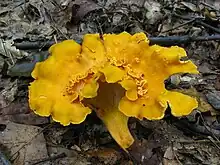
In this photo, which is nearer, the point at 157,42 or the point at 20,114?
the point at 20,114

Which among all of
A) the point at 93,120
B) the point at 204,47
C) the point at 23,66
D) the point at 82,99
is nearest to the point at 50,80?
the point at 82,99

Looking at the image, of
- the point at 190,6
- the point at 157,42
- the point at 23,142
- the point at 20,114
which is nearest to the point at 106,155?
the point at 23,142

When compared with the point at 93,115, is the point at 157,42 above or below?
above

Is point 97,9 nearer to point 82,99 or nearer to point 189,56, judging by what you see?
point 189,56

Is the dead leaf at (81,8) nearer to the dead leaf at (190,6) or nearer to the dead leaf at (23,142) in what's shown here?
the dead leaf at (190,6)

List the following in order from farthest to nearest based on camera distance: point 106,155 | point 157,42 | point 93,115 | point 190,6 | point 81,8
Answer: point 190,6 < point 81,8 < point 157,42 < point 93,115 < point 106,155

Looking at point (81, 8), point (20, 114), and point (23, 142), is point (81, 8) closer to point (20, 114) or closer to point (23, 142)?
point (20, 114)

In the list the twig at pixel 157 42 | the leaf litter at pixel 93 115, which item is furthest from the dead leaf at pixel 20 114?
the twig at pixel 157 42

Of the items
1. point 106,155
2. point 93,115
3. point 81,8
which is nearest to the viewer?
point 106,155

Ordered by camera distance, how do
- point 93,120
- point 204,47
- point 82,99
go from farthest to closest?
point 204,47 → point 93,120 → point 82,99
